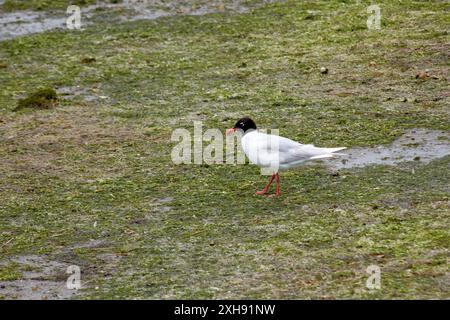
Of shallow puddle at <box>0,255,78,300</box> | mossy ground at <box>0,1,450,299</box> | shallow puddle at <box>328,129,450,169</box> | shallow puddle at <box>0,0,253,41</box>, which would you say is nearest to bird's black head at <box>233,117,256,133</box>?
mossy ground at <box>0,1,450,299</box>

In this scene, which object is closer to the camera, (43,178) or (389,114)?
(43,178)

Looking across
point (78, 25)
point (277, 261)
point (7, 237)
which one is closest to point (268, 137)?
point (277, 261)

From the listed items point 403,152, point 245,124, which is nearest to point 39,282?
point 245,124

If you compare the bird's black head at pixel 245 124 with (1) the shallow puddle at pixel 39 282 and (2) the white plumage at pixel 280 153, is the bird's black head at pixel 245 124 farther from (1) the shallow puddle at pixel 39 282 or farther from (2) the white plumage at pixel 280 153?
(1) the shallow puddle at pixel 39 282

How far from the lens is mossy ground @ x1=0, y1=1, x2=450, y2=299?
31.1 ft

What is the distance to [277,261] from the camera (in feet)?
31.4

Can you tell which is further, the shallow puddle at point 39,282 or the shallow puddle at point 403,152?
the shallow puddle at point 403,152

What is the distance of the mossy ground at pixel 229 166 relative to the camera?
9.48 metres

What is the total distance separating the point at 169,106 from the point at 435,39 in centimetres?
493

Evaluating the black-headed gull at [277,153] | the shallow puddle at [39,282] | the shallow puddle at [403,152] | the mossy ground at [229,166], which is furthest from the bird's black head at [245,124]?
the shallow puddle at [39,282]

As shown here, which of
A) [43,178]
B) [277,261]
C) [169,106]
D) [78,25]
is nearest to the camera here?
[277,261]

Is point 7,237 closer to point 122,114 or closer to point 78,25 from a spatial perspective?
point 122,114

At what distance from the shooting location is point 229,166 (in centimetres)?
1258

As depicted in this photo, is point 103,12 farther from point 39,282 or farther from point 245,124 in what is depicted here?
point 39,282
